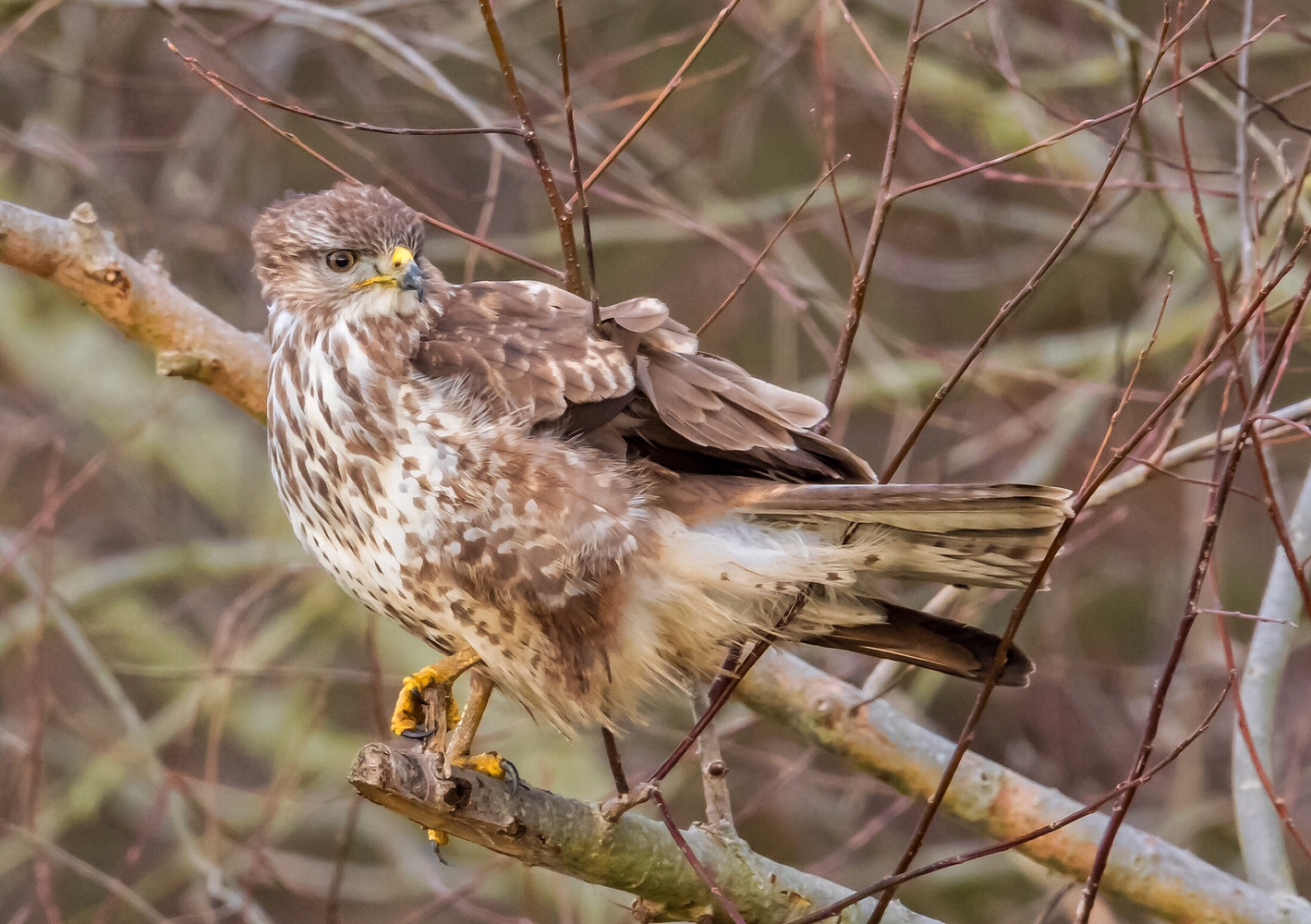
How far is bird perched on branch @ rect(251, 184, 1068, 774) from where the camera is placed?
226cm

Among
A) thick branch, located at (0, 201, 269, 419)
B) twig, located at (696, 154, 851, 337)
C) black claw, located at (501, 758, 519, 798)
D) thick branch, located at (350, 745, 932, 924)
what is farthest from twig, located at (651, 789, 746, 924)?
thick branch, located at (0, 201, 269, 419)

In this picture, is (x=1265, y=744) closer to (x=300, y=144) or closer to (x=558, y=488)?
(x=558, y=488)

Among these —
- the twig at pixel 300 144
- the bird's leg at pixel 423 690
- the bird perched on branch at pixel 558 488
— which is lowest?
the bird's leg at pixel 423 690

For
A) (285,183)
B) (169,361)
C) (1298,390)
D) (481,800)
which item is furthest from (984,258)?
(481,800)

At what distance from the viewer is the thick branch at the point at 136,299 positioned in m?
2.89

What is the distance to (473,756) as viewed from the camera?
2361mm

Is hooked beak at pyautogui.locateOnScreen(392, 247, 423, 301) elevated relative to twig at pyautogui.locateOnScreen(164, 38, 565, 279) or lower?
lower

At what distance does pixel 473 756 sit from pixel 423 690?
281 mm

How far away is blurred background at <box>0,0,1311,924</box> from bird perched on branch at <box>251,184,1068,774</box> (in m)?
1.33

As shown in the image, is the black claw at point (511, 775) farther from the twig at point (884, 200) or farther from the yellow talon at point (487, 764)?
the twig at point (884, 200)

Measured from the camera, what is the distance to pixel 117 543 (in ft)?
21.2

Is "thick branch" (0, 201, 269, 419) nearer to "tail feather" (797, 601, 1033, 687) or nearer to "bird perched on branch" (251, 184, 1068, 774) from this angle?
"bird perched on branch" (251, 184, 1068, 774)

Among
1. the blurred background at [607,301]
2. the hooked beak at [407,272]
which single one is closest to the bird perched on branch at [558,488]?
the hooked beak at [407,272]

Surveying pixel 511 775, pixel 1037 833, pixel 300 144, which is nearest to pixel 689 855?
pixel 511 775
